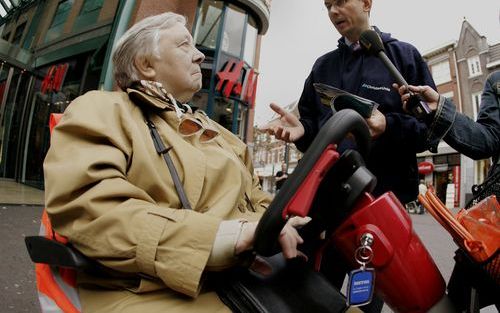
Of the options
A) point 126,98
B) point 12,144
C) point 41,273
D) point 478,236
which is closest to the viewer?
point 478,236

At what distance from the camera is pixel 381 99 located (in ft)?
4.82

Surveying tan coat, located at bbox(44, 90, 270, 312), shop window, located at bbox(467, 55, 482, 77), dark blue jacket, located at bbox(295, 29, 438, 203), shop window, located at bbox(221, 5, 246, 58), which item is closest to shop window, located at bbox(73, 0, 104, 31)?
shop window, located at bbox(221, 5, 246, 58)

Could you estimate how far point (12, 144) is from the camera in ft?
31.8

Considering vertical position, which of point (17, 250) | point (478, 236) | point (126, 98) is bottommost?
point (17, 250)

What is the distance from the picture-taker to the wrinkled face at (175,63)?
1438 millimetres

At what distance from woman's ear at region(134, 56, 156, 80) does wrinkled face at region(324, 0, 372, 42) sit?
0.85 metres

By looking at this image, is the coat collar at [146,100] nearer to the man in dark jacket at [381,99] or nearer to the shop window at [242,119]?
the man in dark jacket at [381,99]

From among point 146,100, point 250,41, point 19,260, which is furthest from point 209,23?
point 146,100

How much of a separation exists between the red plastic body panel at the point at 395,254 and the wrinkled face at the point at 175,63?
0.96 m

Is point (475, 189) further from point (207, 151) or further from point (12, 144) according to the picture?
point (12, 144)

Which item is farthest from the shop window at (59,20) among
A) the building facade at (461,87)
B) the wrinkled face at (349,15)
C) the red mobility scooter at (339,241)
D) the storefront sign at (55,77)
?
the building facade at (461,87)

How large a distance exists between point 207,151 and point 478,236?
0.88 meters

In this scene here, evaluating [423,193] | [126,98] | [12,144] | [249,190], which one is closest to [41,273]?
[126,98]

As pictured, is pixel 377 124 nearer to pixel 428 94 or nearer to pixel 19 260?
pixel 428 94
